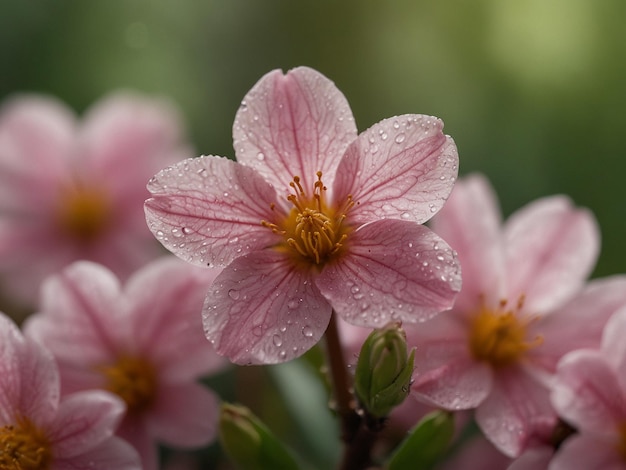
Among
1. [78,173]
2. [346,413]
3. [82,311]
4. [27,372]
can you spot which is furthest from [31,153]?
[346,413]

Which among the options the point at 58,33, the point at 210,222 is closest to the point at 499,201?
the point at 210,222

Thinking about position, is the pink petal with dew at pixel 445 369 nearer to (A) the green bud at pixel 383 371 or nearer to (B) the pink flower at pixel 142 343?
(A) the green bud at pixel 383 371

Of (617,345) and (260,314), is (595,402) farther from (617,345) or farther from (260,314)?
(260,314)

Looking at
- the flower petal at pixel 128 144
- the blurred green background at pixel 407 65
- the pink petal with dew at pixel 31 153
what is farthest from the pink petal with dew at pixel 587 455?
the pink petal with dew at pixel 31 153

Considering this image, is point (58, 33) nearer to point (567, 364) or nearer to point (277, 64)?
point (277, 64)

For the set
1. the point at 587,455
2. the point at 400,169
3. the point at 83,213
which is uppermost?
the point at 400,169

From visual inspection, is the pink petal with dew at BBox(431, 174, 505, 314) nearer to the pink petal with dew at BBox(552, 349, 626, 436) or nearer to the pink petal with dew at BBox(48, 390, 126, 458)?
the pink petal with dew at BBox(552, 349, 626, 436)

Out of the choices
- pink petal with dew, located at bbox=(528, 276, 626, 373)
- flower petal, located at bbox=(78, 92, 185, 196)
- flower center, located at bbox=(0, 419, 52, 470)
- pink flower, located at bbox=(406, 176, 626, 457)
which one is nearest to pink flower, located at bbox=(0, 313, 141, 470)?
flower center, located at bbox=(0, 419, 52, 470)
